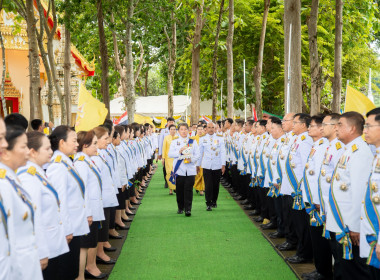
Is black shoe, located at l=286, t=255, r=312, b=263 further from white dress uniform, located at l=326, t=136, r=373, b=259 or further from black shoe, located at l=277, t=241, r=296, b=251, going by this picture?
white dress uniform, located at l=326, t=136, r=373, b=259

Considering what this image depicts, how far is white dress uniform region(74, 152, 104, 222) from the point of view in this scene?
615 centimetres

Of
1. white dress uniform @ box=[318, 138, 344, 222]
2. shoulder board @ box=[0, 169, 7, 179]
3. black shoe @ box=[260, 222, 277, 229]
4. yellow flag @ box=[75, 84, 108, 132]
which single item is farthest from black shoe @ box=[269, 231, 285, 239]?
shoulder board @ box=[0, 169, 7, 179]

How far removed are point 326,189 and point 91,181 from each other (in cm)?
265

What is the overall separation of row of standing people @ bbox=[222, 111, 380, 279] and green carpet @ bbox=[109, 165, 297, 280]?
49 cm

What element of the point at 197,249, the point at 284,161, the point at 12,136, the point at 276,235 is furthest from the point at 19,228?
the point at 276,235

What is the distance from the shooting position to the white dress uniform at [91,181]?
615 centimetres

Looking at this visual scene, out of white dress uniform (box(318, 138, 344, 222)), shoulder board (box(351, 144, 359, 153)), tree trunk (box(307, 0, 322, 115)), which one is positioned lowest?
white dress uniform (box(318, 138, 344, 222))

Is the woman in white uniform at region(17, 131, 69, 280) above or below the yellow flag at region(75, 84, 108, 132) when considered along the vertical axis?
below

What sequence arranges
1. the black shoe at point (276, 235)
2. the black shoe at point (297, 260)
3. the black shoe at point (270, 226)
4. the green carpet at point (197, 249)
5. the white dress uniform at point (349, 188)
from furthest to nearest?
the black shoe at point (270, 226)
the black shoe at point (276, 235)
the black shoe at point (297, 260)
the green carpet at point (197, 249)
the white dress uniform at point (349, 188)

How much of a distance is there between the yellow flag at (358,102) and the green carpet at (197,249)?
2.25 m

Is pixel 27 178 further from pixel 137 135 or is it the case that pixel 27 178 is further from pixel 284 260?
pixel 137 135

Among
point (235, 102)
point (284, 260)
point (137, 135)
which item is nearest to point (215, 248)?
point (284, 260)

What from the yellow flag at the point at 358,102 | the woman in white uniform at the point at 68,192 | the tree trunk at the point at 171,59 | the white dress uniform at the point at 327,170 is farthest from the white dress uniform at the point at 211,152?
the tree trunk at the point at 171,59

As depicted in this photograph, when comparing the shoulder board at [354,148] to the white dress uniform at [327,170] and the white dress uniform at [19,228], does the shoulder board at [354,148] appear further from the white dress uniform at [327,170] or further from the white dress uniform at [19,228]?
the white dress uniform at [19,228]
